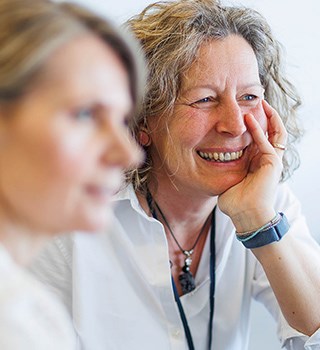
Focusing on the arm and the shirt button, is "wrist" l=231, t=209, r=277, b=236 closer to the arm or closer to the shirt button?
the arm

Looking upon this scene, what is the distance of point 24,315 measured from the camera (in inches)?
14.2

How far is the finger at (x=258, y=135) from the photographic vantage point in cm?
88

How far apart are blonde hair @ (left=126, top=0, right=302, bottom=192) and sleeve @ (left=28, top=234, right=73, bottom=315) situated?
0.49 ft

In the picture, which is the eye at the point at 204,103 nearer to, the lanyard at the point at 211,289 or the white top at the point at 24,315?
the lanyard at the point at 211,289

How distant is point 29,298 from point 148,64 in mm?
589

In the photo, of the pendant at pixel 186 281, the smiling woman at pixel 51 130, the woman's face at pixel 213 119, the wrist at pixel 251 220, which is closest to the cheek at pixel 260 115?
the woman's face at pixel 213 119

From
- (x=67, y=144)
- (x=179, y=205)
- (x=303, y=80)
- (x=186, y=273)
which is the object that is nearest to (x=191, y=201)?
(x=179, y=205)

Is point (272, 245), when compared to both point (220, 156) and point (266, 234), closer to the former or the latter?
point (266, 234)

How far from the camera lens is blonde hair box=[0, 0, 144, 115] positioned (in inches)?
12.6

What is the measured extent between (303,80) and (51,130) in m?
1.13

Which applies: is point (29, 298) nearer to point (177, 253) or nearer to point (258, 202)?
point (258, 202)

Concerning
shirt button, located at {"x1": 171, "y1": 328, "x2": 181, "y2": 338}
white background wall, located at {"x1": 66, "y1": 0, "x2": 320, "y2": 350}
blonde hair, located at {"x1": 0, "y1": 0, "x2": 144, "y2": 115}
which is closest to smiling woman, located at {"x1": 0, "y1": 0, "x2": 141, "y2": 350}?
blonde hair, located at {"x1": 0, "y1": 0, "x2": 144, "y2": 115}

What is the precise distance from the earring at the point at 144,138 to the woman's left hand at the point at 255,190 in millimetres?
147

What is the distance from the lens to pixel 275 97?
3.34 feet
